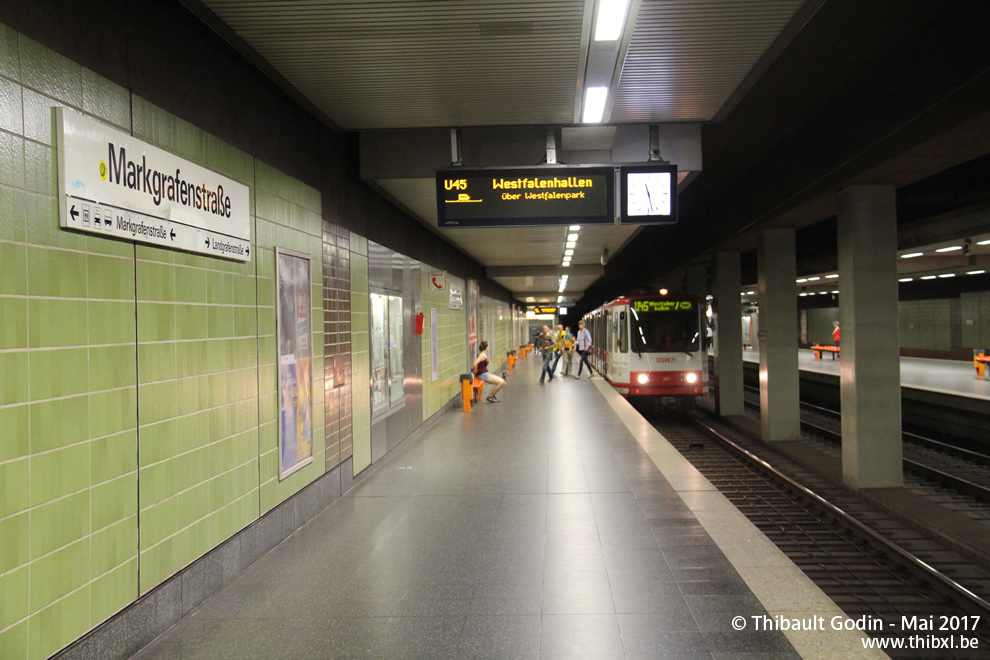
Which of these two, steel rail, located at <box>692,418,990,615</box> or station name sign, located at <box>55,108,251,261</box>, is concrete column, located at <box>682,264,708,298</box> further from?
station name sign, located at <box>55,108,251,261</box>

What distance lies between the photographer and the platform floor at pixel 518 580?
3.33 m

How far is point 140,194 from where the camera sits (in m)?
3.33

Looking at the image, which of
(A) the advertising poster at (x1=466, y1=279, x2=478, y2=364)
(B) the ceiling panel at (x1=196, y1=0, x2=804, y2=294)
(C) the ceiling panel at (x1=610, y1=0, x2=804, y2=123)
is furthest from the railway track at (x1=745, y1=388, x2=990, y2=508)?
(A) the advertising poster at (x1=466, y1=279, x2=478, y2=364)

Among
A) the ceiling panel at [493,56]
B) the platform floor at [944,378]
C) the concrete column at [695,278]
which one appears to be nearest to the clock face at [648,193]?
the ceiling panel at [493,56]

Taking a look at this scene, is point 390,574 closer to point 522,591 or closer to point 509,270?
point 522,591

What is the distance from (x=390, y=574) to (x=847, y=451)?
7132 millimetres

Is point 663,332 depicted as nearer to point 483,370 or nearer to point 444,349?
point 483,370

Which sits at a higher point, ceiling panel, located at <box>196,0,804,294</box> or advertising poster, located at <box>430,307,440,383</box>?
ceiling panel, located at <box>196,0,804,294</box>

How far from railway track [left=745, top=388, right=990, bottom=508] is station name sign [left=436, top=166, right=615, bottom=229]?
6.38 metres

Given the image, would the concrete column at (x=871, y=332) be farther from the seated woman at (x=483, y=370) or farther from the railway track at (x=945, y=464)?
the seated woman at (x=483, y=370)

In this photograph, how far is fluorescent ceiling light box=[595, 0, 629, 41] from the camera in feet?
12.3

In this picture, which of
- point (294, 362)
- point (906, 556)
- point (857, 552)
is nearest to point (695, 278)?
point (857, 552)

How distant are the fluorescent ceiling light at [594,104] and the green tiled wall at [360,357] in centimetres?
293

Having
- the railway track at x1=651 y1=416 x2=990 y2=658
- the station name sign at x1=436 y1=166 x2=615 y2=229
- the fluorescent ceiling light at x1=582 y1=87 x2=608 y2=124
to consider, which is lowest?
the railway track at x1=651 y1=416 x2=990 y2=658
